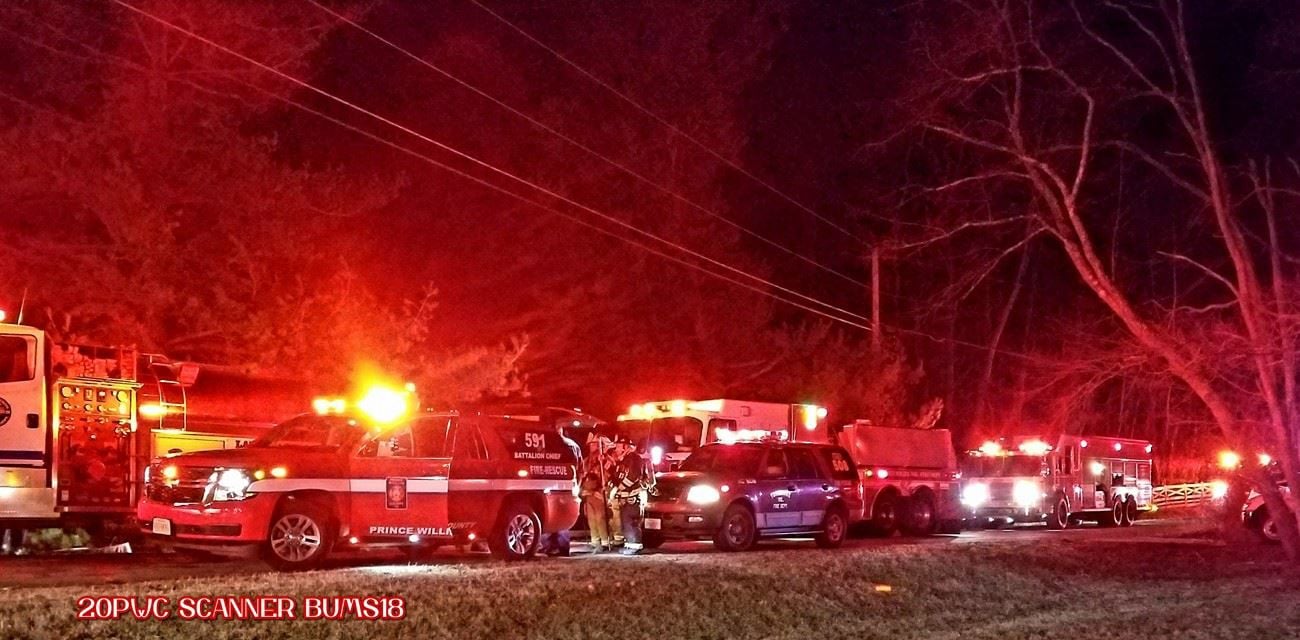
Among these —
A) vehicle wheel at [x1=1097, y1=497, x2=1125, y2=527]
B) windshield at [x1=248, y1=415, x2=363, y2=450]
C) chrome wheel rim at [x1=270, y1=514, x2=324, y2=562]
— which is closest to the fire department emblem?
windshield at [x1=248, y1=415, x2=363, y2=450]

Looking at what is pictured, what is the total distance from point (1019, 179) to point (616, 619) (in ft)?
43.1

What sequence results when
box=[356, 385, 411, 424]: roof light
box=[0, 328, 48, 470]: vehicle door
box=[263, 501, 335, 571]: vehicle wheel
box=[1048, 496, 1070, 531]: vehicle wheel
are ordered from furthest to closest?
box=[1048, 496, 1070, 531]: vehicle wheel → box=[356, 385, 411, 424]: roof light → box=[0, 328, 48, 470]: vehicle door → box=[263, 501, 335, 571]: vehicle wheel

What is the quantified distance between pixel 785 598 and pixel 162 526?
6.74 m

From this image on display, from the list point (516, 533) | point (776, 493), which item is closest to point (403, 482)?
point (516, 533)

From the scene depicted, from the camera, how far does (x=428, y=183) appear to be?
82.5ft

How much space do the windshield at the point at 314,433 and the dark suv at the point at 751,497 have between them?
18.3 ft

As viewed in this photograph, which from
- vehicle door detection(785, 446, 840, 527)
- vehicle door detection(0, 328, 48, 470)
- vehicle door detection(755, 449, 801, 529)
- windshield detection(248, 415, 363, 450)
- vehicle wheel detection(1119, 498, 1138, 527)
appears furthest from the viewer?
vehicle wheel detection(1119, 498, 1138, 527)

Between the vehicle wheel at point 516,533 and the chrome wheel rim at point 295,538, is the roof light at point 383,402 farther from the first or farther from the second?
the chrome wheel rim at point 295,538

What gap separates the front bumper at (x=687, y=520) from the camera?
61.6 ft

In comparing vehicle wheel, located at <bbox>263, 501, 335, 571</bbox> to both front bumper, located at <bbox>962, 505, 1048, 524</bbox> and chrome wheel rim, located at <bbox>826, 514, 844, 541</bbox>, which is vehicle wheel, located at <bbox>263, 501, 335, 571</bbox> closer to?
chrome wheel rim, located at <bbox>826, 514, 844, 541</bbox>

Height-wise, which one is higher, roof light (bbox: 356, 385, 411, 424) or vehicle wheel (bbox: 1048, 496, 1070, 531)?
roof light (bbox: 356, 385, 411, 424)

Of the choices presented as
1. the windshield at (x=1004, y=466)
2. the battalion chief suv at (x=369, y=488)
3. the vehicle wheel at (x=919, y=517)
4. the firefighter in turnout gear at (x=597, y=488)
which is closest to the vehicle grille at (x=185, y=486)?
the battalion chief suv at (x=369, y=488)

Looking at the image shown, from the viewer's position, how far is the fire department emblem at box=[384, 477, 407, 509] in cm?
1474

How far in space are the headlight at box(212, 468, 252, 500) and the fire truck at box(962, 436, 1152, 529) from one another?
19.1m
